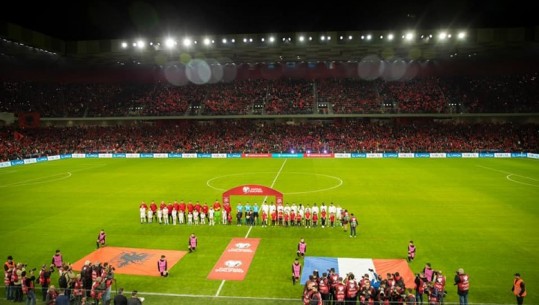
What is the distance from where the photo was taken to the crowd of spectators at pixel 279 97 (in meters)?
60.6

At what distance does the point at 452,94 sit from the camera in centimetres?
6225

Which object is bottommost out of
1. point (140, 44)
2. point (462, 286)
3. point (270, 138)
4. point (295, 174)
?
point (462, 286)

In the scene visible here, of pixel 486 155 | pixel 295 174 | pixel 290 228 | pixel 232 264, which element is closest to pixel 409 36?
pixel 486 155

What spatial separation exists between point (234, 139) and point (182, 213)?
38.7m

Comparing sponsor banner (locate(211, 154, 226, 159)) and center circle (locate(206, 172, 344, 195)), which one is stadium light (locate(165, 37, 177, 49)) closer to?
sponsor banner (locate(211, 154, 226, 159))

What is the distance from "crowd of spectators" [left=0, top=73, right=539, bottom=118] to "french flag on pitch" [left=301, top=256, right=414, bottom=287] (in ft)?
150

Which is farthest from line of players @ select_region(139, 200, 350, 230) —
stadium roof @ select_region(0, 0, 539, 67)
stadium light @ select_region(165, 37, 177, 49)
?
stadium light @ select_region(165, 37, 177, 49)

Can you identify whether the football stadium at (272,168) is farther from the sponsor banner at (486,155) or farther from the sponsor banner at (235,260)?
the sponsor banner at (486,155)

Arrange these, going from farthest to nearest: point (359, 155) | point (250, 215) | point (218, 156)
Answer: point (218, 156) < point (359, 155) < point (250, 215)

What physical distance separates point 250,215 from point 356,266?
7.86 m

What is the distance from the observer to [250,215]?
901 inches

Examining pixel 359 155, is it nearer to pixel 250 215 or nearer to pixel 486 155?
pixel 486 155

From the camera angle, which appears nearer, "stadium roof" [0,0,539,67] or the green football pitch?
the green football pitch

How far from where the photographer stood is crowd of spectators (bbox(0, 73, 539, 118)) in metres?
60.6
